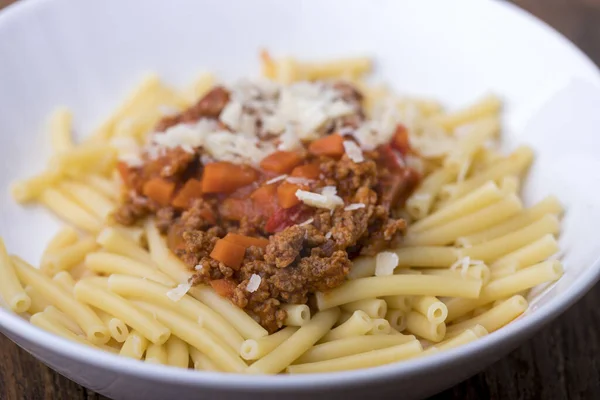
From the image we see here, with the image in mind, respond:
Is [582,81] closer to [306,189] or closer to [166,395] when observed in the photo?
[306,189]

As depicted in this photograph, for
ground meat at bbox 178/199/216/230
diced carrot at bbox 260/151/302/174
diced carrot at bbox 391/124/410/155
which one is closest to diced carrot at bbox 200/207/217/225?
ground meat at bbox 178/199/216/230

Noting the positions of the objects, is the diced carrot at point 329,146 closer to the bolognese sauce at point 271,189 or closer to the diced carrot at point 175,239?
the bolognese sauce at point 271,189

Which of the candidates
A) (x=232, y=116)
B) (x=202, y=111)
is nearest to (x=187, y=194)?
(x=232, y=116)

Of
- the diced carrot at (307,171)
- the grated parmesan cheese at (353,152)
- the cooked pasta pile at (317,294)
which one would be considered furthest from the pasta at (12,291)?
the grated parmesan cheese at (353,152)

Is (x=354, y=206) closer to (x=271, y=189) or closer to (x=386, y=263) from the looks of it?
(x=386, y=263)

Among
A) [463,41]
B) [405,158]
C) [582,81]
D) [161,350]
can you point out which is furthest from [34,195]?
[582,81]

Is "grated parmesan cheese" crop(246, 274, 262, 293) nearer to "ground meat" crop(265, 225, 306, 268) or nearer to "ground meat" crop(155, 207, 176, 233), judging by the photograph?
"ground meat" crop(265, 225, 306, 268)
